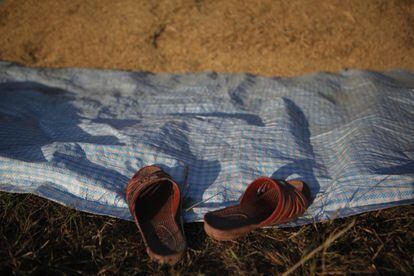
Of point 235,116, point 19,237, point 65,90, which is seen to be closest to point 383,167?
point 235,116

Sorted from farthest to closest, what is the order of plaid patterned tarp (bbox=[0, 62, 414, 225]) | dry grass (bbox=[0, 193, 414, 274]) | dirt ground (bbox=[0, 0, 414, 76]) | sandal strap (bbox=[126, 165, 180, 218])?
dirt ground (bbox=[0, 0, 414, 76]) → plaid patterned tarp (bbox=[0, 62, 414, 225]) → sandal strap (bbox=[126, 165, 180, 218]) → dry grass (bbox=[0, 193, 414, 274])

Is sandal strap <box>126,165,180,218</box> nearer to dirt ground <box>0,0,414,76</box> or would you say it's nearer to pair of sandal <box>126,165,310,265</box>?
pair of sandal <box>126,165,310,265</box>

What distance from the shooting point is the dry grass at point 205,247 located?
132 centimetres

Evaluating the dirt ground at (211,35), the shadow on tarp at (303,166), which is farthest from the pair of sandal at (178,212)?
the dirt ground at (211,35)

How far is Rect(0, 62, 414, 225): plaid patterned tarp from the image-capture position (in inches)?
63.2

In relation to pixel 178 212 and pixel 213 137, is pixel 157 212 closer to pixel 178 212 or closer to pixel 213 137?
pixel 178 212

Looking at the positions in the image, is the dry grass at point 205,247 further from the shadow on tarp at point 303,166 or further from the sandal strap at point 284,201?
the shadow on tarp at point 303,166

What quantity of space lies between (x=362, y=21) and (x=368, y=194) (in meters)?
2.02

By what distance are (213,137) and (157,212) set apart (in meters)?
0.62

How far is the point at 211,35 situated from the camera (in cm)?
309

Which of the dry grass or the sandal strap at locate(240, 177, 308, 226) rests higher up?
the sandal strap at locate(240, 177, 308, 226)

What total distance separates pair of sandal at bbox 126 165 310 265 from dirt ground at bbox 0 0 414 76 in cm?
166

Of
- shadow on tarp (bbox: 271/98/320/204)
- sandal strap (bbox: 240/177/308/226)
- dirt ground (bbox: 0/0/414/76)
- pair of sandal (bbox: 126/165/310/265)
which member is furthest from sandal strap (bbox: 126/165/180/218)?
dirt ground (bbox: 0/0/414/76)

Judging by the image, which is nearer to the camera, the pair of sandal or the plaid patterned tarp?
the pair of sandal
